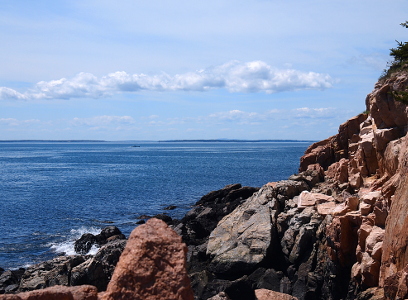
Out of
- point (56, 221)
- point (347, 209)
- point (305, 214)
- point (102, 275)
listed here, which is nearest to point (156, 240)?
point (102, 275)

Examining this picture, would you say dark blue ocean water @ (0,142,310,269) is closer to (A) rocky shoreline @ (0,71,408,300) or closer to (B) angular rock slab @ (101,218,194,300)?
(A) rocky shoreline @ (0,71,408,300)

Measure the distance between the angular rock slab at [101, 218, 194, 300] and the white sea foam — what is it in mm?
27776

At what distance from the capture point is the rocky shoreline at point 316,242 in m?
17.9

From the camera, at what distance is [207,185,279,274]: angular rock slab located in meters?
23.8

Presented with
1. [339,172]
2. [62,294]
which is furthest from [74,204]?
[62,294]

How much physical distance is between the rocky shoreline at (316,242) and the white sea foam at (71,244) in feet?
26.8

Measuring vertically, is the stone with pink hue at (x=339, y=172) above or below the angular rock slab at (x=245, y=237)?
above

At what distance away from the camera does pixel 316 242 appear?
2306 centimetres

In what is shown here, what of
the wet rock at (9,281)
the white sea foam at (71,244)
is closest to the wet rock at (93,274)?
the wet rock at (9,281)

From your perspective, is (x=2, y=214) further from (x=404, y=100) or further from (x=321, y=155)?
(x=404, y=100)

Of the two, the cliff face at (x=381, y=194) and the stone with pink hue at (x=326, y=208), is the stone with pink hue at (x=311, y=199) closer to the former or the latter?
the stone with pink hue at (x=326, y=208)

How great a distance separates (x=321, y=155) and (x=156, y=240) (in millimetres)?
32291

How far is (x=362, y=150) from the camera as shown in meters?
27.4

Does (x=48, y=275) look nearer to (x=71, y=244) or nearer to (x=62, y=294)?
(x=71, y=244)
